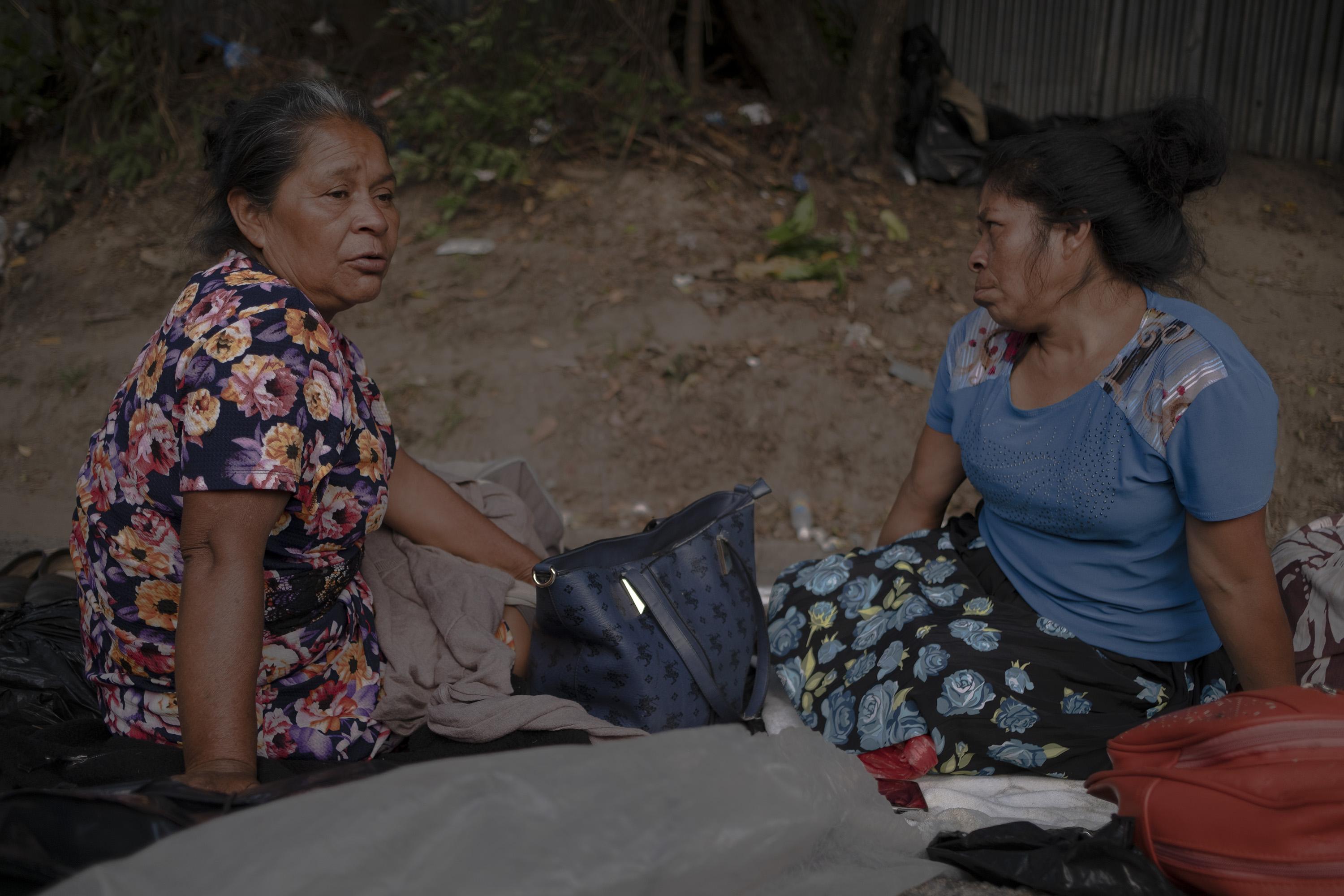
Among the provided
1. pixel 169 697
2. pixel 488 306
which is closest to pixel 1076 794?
pixel 169 697

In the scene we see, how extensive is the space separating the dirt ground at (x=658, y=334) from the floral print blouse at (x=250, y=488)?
2376 mm

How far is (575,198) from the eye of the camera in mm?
6023

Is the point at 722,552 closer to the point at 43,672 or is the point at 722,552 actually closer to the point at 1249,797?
the point at 1249,797

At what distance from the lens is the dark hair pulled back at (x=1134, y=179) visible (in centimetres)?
210

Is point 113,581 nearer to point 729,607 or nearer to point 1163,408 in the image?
point 729,607

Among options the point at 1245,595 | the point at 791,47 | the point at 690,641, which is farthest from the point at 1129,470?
the point at 791,47

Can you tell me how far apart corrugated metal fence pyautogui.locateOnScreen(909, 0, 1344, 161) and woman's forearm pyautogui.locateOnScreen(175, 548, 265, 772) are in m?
5.99

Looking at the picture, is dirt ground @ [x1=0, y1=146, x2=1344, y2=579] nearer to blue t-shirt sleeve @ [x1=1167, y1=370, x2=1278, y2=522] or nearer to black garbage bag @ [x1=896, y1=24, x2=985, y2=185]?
black garbage bag @ [x1=896, y1=24, x2=985, y2=185]

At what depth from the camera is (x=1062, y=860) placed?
1412mm

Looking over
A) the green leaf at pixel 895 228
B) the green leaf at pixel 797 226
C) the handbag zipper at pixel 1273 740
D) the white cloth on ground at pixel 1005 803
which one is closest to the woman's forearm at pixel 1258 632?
the white cloth on ground at pixel 1005 803

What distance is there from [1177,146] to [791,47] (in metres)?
4.88

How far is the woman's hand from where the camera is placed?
1424 mm

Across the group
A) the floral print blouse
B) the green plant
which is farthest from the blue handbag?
the green plant

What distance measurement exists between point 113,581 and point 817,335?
396 centimetres
